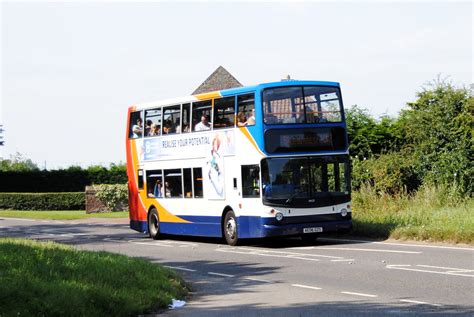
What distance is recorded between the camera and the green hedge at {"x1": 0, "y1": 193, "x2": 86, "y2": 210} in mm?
58625

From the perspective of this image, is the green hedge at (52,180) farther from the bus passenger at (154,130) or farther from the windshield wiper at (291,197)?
the windshield wiper at (291,197)

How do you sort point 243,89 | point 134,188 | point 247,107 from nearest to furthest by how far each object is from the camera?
point 247,107 < point 243,89 < point 134,188

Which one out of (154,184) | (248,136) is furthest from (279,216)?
(154,184)

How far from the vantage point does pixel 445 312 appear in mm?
11266

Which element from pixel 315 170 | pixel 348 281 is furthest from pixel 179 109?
pixel 348 281

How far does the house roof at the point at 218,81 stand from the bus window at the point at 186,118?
34.7 m

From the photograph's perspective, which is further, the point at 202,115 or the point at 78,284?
the point at 202,115

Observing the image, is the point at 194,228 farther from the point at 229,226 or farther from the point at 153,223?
the point at 153,223

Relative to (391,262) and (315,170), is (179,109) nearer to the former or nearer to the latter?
(315,170)

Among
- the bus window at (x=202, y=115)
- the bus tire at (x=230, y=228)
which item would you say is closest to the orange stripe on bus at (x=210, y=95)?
the bus window at (x=202, y=115)

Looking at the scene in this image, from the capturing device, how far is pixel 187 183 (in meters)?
26.2

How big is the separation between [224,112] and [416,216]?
5.79 metres

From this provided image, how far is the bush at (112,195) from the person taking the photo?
164 ft

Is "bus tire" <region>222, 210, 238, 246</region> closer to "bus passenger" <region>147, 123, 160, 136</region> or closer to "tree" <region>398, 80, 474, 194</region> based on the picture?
"bus passenger" <region>147, 123, 160, 136</region>
